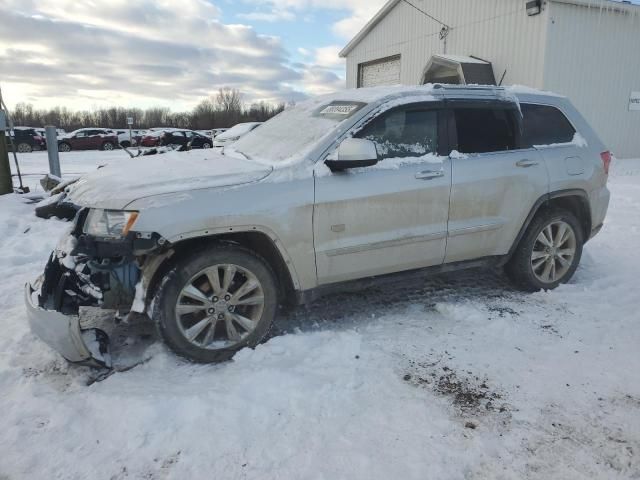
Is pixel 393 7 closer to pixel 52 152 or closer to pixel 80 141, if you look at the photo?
pixel 52 152

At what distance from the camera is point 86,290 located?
302 centimetres

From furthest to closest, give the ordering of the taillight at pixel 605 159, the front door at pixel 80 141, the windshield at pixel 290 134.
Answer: the front door at pixel 80 141 < the taillight at pixel 605 159 < the windshield at pixel 290 134

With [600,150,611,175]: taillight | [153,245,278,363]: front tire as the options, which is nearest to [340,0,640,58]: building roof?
[600,150,611,175]: taillight

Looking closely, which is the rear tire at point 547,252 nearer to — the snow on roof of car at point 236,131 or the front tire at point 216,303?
the front tire at point 216,303

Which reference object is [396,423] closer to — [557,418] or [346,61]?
[557,418]

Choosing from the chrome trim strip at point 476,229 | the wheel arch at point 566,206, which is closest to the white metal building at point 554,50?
the wheel arch at point 566,206

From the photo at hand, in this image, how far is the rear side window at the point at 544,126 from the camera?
4266 millimetres

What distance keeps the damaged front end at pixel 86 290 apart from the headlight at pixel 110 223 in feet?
0.17

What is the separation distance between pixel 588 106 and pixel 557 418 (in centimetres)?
1462

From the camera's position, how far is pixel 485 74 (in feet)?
48.4

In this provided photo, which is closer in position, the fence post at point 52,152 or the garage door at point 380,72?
the fence post at point 52,152

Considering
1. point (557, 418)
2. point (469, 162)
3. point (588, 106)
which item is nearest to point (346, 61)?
point (588, 106)

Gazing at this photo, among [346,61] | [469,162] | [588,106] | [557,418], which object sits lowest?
[557,418]

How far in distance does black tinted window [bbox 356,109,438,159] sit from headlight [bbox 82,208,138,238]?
1680mm
